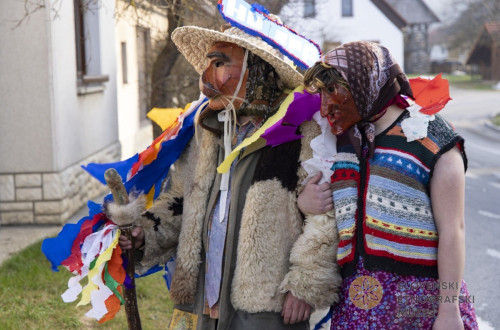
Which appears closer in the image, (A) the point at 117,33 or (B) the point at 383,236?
(B) the point at 383,236

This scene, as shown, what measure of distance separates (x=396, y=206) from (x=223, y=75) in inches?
37.5

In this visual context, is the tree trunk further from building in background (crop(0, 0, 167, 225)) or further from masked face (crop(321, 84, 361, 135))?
masked face (crop(321, 84, 361, 135))

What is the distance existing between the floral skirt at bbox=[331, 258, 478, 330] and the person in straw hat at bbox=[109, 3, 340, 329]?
12cm

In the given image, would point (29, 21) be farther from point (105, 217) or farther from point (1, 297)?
point (105, 217)

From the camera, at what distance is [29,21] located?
7.11 m

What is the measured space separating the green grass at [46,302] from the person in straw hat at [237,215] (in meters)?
1.71

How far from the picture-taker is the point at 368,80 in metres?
2.40

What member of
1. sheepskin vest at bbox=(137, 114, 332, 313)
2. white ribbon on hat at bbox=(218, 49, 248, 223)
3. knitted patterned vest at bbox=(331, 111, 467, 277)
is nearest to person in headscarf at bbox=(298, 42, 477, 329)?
knitted patterned vest at bbox=(331, 111, 467, 277)

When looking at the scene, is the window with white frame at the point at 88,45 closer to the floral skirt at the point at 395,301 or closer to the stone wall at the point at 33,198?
the stone wall at the point at 33,198

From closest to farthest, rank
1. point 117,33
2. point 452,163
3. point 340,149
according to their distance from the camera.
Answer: point 452,163, point 340,149, point 117,33

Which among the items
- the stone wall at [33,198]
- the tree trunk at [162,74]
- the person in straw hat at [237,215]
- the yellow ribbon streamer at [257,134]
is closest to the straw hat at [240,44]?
the person in straw hat at [237,215]

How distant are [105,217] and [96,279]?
293 mm

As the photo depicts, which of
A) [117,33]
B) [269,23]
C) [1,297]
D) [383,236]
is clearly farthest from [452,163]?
[117,33]
